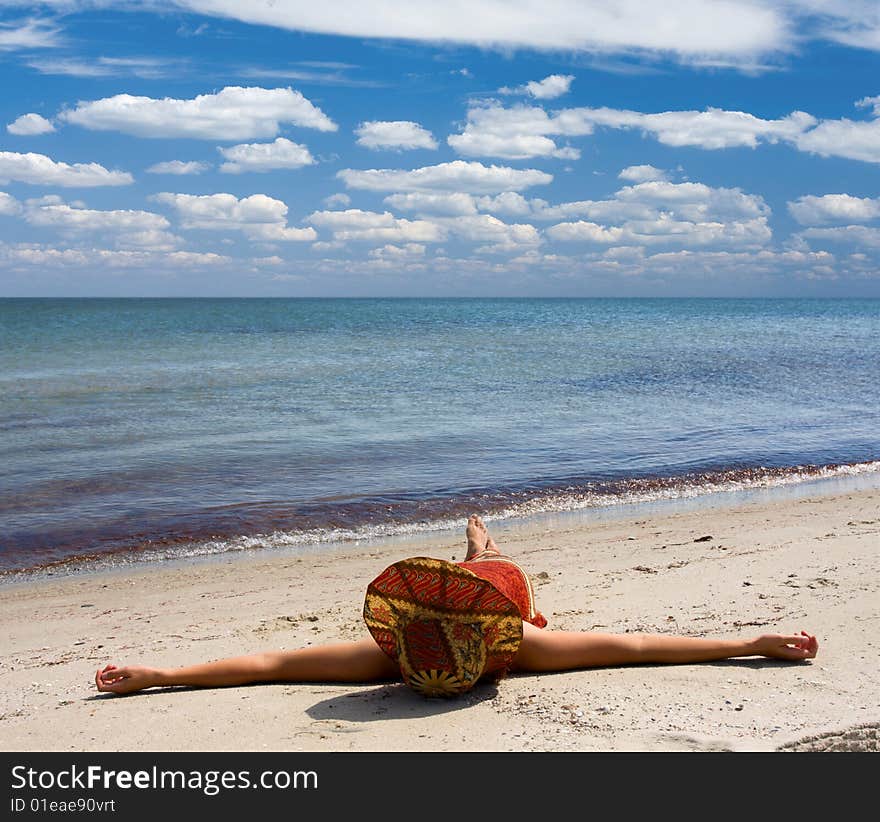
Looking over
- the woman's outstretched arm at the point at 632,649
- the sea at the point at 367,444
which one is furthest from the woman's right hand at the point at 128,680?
the sea at the point at 367,444

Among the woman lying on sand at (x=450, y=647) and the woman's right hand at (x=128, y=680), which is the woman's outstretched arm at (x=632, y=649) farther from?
the woman's right hand at (x=128, y=680)

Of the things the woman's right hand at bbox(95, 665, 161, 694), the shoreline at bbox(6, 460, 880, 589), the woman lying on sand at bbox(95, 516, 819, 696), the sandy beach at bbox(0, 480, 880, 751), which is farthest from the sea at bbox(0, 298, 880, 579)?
the woman lying on sand at bbox(95, 516, 819, 696)

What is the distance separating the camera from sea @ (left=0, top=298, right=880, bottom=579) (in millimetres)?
10086

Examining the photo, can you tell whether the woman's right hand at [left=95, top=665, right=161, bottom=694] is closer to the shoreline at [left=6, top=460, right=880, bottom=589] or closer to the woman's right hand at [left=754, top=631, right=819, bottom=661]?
the woman's right hand at [left=754, top=631, right=819, bottom=661]

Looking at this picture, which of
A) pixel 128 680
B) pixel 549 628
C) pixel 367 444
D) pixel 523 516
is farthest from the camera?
pixel 367 444

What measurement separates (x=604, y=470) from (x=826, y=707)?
839 centimetres

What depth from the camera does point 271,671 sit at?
490 centimetres

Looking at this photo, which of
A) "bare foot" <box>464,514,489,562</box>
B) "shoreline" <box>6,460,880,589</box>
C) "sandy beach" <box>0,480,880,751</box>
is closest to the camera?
"sandy beach" <box>0,480,880,751</box>

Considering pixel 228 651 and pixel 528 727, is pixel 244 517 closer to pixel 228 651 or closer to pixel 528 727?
pixel 228 651

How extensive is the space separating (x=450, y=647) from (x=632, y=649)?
1.07m

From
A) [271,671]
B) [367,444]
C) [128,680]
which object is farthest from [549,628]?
[367,444]

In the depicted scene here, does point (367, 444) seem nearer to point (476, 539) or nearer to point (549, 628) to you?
point (476, 539)
